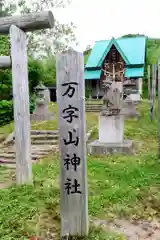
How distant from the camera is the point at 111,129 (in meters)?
8.23

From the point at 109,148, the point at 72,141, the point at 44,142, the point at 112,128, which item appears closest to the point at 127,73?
the point at 44,142

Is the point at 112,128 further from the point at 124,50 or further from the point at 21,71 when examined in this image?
the point at 124,50

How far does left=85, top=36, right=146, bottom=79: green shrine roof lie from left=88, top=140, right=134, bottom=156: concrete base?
13.3 m

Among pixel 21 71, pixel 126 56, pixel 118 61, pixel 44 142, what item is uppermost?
pixel 126 56

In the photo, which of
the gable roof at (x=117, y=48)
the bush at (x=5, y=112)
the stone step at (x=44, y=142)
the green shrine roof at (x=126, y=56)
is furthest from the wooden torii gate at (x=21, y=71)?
the gable roof at (x=117, y=48)

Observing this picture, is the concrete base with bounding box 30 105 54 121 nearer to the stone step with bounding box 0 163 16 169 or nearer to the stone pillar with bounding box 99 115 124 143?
the stone pillar with bounding box 99 115 124 143

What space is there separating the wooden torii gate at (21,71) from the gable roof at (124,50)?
16.5 meters

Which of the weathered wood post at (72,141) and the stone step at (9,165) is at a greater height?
the weathered wood post at (72,141)

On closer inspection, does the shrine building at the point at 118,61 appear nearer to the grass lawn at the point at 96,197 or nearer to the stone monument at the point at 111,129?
the stone monument at the point at 111,129

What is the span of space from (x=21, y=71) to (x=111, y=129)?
12.6ft

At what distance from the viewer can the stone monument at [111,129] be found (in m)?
7.92

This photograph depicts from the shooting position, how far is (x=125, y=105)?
14.4 meters

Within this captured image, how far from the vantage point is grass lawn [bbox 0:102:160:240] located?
353 centimetres

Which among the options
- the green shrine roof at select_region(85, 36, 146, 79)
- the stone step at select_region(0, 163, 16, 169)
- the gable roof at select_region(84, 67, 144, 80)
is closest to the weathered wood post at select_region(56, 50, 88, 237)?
the stone step at select_region(0, 163, 16, 169)
